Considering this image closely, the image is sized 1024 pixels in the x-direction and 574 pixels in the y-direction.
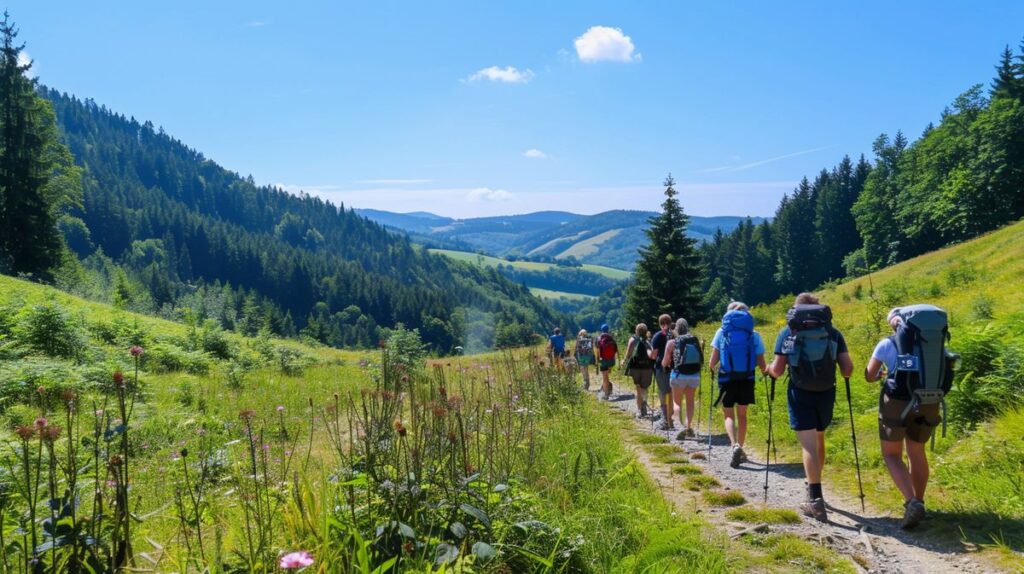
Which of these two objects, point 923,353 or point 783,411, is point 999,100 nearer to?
point 783,411

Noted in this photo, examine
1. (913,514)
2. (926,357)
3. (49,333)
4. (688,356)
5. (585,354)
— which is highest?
(926,357)

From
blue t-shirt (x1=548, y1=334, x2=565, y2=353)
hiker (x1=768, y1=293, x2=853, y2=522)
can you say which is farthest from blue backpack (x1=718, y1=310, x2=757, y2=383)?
blue t-shirt (x1=548, y1=334, x2=565, y2=353)

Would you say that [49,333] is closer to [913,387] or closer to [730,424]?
[730,424]

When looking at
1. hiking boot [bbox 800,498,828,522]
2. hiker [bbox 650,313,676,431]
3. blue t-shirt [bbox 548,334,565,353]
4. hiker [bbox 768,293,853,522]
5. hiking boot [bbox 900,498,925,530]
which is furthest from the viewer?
blue t-shirt [bbox 548,334,565,353]

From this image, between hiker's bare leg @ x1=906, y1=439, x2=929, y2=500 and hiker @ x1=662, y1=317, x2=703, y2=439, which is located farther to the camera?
hiker @ x1=662, y1=317, x2=703, y2=439

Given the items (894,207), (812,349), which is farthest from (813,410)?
(894,207)

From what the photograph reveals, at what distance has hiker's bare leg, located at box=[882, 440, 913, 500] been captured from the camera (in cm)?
476

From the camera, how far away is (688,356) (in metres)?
8.41

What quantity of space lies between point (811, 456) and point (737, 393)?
1972 mm

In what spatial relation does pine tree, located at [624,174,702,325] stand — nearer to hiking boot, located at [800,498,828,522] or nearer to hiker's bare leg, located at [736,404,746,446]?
hiker's bare leg, located at [736,404,746,446]

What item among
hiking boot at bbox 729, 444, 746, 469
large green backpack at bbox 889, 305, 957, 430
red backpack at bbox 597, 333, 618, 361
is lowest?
hiking boot at bbox 729, 444, 746, 469

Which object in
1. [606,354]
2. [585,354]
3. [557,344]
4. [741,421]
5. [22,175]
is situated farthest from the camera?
[22,175]

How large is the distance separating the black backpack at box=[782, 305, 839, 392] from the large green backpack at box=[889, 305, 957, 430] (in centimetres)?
69

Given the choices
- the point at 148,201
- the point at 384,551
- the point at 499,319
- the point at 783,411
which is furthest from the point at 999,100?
the point at 148,201
